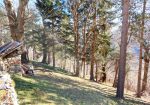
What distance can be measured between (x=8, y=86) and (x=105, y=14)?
2145 centimetres

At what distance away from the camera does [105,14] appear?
24391 mm

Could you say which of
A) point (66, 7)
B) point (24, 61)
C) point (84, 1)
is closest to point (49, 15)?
point (66, 7)

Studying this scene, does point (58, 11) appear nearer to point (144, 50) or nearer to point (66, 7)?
point (66, 7)

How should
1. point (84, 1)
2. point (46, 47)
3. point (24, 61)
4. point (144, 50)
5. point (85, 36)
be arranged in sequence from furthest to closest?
1. point (46, 47)
2. point (85, 36)
3. point (84, 1)
4. point (144, 50)
5. point (24, 61)

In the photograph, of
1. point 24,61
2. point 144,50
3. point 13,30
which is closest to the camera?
point 13,30

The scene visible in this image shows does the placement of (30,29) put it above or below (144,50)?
above

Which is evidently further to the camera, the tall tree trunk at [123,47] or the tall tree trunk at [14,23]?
the tall tree trunk at [123,47]

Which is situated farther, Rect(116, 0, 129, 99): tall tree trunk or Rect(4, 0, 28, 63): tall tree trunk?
Rect(116, 0, 129, 99): tall tree trunk

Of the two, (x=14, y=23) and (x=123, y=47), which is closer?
(x=14, y=23)

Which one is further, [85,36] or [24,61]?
[85,36]

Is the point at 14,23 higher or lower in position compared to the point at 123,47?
higher

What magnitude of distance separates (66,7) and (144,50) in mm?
8577

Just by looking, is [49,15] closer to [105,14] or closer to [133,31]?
[105,14]

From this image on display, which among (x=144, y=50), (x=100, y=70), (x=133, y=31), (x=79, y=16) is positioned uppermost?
(x=79, y=16)
